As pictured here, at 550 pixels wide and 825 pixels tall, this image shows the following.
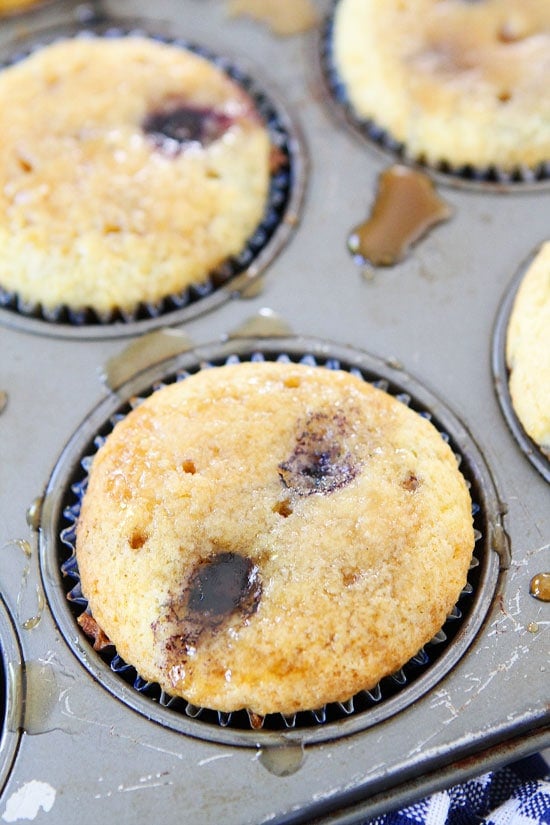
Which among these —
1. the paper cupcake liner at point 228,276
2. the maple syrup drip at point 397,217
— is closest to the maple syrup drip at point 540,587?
the maple syrup drip at point 397,217

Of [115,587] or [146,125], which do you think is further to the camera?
[146,125]

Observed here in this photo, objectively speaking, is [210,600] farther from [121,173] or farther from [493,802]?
[121,173]

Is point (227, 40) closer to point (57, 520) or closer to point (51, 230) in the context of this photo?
point (51, 230)

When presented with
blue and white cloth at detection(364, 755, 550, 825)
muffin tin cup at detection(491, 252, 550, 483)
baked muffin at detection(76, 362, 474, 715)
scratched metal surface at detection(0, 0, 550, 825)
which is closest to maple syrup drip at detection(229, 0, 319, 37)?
scratched metal surface at detection(0, 0, 550, 825)

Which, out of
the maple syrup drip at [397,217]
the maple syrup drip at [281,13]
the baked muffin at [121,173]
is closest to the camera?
the baked muffin at [121,173]

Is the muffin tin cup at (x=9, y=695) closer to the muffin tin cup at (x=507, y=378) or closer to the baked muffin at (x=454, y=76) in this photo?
the muffin tin cup at (x=507, y=378)

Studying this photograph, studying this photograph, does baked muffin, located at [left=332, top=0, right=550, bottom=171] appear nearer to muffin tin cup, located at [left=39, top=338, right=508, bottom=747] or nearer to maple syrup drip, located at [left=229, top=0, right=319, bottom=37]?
maple syrup drip, located at [left=229, top=0, right=319, bottom=37]

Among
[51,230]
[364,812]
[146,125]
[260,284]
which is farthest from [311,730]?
[146,125]
